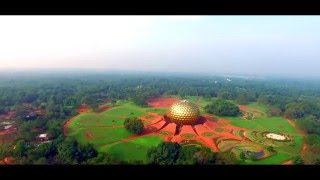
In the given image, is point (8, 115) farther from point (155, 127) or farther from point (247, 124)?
point (247, 124)

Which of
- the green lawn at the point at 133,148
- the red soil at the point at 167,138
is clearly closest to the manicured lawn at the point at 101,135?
the green lawn at the point at 133,148

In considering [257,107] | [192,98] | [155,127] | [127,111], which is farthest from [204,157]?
[192,98]

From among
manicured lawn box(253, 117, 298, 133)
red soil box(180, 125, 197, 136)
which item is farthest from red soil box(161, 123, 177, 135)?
manicured lawn box(253, 117, 298, 133)

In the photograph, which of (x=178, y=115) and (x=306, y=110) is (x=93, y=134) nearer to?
(x=178, y=115)

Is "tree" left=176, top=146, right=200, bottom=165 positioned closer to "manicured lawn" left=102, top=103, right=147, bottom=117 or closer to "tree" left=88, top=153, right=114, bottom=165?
"tree" left=88, top=153, right=114, bottom=165
